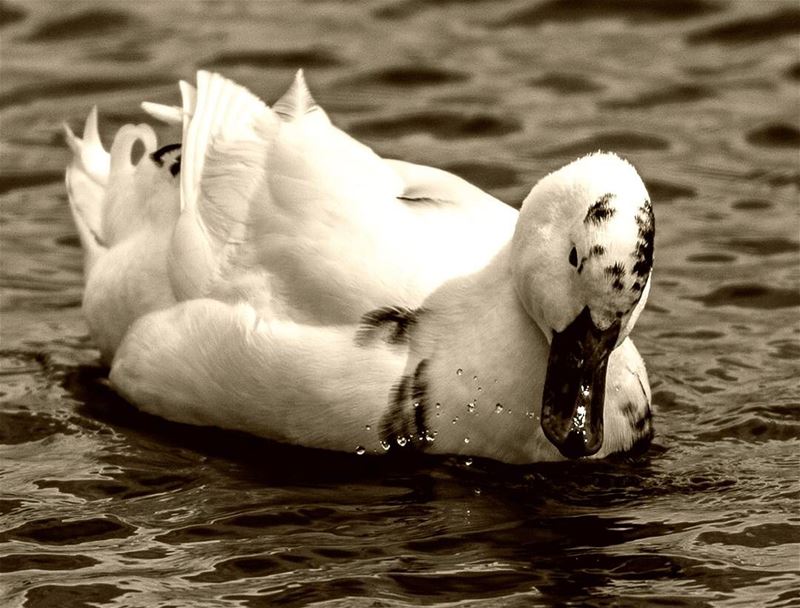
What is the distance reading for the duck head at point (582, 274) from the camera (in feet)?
23.6

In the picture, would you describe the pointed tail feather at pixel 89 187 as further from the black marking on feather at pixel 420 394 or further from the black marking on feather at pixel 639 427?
the black marking on feather at pixel 639 427

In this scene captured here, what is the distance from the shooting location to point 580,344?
7.45 m

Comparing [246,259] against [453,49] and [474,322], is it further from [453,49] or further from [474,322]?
[453,49]

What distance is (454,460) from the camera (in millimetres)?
7969

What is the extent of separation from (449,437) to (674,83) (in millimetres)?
5455

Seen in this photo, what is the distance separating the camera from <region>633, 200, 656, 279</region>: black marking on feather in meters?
7.17

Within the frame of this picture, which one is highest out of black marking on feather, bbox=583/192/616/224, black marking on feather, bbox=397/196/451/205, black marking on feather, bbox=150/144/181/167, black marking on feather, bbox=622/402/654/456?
black marking on feather, bbox=150/144/181/167

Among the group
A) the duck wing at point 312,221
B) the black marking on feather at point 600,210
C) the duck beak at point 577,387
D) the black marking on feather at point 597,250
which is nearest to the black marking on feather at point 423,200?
the duck wing at point 312,221

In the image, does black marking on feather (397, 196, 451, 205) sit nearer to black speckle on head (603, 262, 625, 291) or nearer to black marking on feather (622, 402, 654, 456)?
black marking on feather (622, 402, 654, 456)

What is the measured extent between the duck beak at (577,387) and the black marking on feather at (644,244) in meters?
0.29

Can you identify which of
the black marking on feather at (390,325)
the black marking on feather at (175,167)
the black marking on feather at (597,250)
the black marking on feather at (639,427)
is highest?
the black marking on feather at (175,167)

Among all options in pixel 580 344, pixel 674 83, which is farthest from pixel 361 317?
pixel 674 83

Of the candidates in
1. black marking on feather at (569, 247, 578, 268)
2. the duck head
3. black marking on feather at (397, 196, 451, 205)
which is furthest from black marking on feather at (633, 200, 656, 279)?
black marking on feather at (397, 196, 451, 205)

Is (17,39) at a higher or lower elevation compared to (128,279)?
higher
